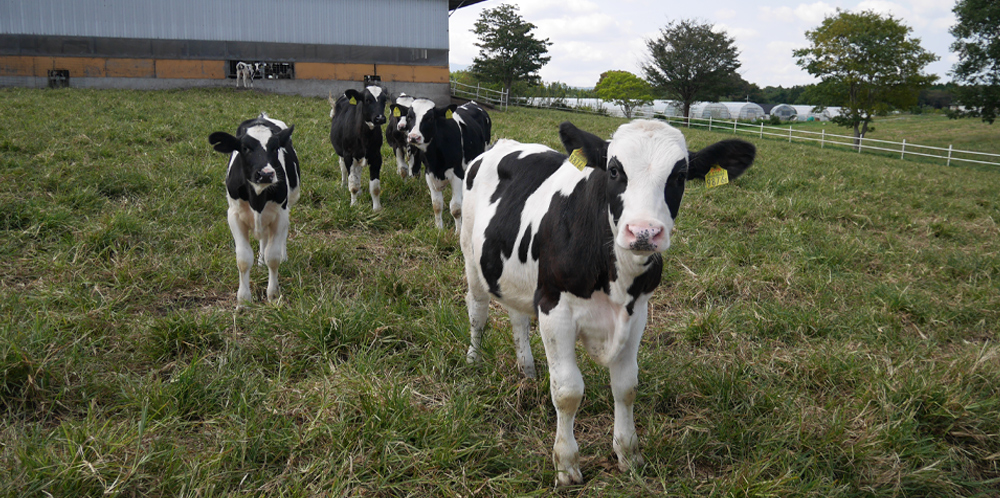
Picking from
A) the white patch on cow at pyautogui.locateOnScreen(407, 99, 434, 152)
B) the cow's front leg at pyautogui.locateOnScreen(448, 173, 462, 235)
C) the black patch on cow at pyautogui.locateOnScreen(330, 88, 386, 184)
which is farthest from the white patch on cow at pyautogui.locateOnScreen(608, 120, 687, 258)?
the black patch on cow at pyautogui.locateOnScreen(330, 88, 386, 184)

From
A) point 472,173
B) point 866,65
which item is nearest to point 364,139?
point 472,173

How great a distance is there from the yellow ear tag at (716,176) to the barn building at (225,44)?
29.0m

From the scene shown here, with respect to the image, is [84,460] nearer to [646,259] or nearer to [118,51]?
[646,259]

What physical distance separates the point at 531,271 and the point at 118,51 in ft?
102

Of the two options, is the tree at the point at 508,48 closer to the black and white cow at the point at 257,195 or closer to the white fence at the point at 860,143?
the white fence at the point at 860,143

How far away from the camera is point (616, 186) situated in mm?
2709

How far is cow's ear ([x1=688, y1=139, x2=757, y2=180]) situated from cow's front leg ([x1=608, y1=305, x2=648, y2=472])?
0.72 m

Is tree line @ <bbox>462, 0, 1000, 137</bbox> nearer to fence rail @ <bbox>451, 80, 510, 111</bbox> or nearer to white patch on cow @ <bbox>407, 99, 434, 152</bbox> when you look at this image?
fence rail @ <bbox>451, 80, 510, 111</bbox>

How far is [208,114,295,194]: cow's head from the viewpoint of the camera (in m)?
4.74

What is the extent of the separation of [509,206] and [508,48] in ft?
126

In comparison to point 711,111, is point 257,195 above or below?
below

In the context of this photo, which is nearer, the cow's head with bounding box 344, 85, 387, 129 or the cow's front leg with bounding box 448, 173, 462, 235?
the cow's front leg with bounding box 448, 173, 462, 235

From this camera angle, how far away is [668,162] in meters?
2.63

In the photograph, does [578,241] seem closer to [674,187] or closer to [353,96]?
[674,187]
